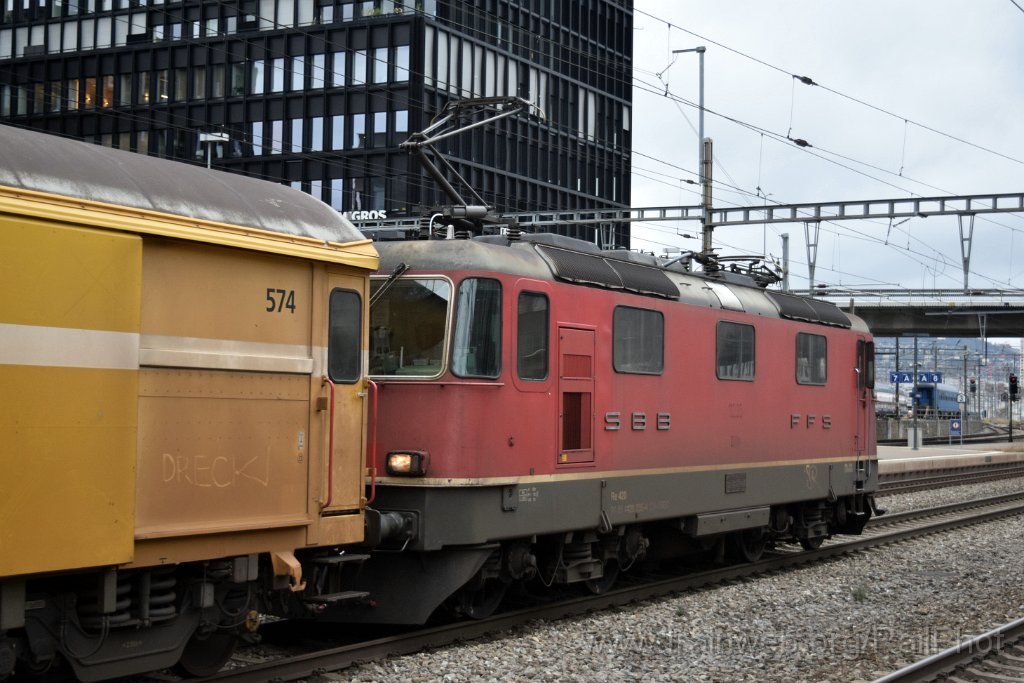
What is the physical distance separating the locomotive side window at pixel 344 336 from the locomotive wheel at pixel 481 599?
2916 mm

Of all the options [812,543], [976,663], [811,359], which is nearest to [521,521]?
[976,663]

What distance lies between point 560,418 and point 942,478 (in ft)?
78.2

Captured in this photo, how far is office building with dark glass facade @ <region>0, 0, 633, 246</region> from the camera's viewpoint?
51.7m

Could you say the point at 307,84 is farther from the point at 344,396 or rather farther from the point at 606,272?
the point at 344,396

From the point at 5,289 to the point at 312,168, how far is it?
4732 centimetres

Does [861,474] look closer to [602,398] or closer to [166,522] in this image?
[602,398]

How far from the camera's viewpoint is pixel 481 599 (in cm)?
1144

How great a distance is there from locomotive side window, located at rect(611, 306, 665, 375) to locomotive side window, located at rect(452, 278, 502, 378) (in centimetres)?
199

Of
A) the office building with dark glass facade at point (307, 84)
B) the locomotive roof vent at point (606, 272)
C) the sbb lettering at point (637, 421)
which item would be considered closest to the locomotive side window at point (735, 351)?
the locomotive roof vent at point (606, 272)

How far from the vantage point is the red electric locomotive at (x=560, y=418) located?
34.6 ft

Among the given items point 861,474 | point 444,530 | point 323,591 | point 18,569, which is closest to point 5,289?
point 18,569

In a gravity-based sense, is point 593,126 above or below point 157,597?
above

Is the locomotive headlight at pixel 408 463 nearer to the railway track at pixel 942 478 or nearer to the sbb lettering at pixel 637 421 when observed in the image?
the sbb lettering at pixel 637 421

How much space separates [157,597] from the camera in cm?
773
